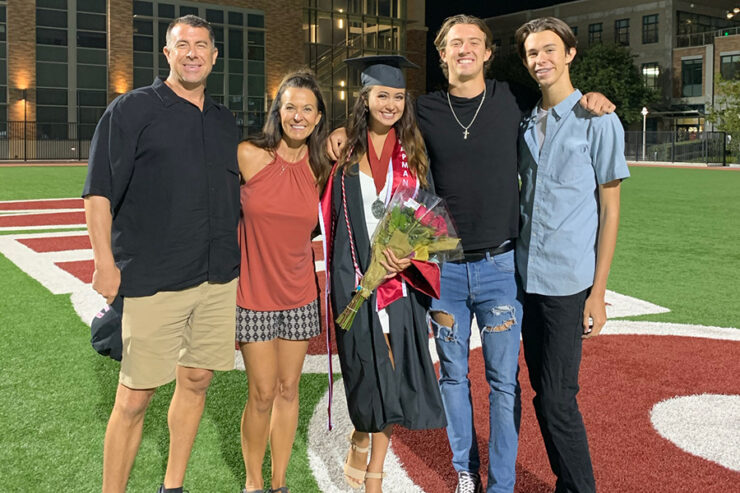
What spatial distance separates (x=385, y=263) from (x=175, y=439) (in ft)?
4.10

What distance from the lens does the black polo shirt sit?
3119 mm

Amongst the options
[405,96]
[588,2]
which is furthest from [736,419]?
[588,2]

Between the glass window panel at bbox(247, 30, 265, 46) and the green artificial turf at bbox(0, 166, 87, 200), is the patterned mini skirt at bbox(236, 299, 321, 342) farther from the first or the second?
the glass window panel at bbox(247, 30, 265, 46)

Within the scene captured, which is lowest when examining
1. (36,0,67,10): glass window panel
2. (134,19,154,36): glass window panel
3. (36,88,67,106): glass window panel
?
(36,88,67,106): glass window panel

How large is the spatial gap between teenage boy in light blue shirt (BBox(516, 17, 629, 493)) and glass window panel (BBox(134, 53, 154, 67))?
42328 mm

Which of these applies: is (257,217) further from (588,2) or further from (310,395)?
(588,2)

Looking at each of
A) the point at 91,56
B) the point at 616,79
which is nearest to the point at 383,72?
the point at 91,56

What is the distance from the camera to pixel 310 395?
512cm

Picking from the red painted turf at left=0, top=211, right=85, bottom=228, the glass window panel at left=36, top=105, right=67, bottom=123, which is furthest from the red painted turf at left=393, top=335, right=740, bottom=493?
the glass window panel at left=36, top=105, right=67, bottom=123

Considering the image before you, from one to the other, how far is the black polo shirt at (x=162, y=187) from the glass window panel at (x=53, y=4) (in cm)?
4237

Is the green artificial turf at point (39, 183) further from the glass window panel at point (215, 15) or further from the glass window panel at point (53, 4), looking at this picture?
the glass window panel at point (215, 15)

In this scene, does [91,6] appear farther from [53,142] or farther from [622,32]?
[622,32]

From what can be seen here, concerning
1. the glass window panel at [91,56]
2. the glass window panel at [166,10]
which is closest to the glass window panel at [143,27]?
the glass window panel at [166,10]

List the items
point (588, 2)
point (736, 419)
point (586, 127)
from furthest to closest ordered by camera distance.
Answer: point (588, 2) → point (736, 419) → point (586, 127)
